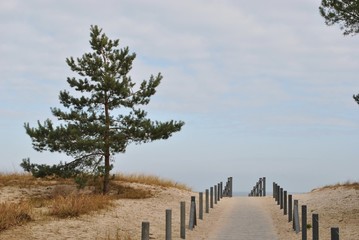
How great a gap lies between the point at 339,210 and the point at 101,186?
557 inches

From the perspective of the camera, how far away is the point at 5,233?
1616 cm

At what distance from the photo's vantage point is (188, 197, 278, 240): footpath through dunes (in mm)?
18656

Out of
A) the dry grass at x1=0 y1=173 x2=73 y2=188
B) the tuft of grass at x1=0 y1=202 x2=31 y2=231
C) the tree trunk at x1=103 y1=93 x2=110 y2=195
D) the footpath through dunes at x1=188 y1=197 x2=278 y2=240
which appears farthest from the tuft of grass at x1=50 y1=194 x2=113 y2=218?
the dry grass at x1=0 y1=173 x2=73 y2=188

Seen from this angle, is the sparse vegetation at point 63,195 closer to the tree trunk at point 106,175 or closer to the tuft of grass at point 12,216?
the tuft of grass at point 12,216

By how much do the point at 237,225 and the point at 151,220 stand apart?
3441 mm

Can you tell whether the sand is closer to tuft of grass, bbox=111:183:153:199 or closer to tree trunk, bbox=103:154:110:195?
tuft of grass, bbox=111:183:153:199

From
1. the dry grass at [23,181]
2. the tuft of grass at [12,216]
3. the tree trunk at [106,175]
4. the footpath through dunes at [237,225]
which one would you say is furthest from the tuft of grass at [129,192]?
the tuft of grass at [12,216]

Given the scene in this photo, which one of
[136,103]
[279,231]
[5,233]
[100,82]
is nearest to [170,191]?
[136,103]

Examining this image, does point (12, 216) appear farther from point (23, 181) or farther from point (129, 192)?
point (23, 181)

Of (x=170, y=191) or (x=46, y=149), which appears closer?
(x=46, y=149)

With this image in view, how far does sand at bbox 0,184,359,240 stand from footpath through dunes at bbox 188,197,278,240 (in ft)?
0.25

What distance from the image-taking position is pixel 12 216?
17297 mm

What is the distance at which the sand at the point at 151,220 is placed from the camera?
1692 centimetres

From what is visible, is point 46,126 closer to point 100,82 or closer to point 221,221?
point 100,82
